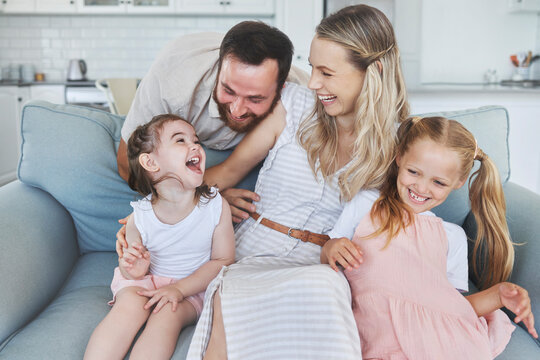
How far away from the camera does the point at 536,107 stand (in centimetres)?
368

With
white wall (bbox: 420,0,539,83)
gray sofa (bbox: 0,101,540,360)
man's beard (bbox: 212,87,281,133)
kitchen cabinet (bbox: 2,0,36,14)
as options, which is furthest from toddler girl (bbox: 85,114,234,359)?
kitchen cabinet (bbox: 2,0,36,14)

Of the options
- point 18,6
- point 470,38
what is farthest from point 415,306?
point 18,6

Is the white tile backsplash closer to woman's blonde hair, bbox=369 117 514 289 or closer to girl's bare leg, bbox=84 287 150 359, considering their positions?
woman's blonde hair, bbox=369 117 514 289

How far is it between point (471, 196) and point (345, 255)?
49 cm

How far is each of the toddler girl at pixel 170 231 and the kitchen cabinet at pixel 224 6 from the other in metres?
3.67

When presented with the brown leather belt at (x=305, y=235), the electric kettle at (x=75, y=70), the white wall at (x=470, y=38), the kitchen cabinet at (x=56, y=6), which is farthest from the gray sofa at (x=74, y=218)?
the kitchen cabinet at (x=56, y=6)

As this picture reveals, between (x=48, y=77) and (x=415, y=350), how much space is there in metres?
5.09

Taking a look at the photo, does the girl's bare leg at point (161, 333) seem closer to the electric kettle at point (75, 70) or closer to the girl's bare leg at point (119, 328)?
the girl's bare leg at point (119, 328)

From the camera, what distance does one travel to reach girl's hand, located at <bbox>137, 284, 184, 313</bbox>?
4.26ft

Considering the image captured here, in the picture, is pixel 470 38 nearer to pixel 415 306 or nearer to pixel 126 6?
pixel 126 6

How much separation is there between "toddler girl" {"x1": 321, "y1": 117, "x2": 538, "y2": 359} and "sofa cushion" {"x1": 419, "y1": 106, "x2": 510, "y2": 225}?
0.22 meters

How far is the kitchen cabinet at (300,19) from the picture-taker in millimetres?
4516

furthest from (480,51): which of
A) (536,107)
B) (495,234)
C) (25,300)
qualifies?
(25,300)

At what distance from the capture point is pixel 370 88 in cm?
137
